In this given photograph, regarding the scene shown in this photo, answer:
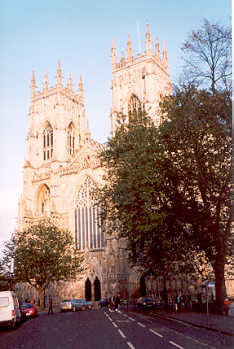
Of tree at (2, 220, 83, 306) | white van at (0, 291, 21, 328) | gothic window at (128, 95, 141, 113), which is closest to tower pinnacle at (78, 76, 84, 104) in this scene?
A: gothic window at (128, 95, 141, 113)

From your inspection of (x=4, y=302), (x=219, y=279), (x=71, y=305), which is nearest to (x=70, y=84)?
(x=71, y=305)

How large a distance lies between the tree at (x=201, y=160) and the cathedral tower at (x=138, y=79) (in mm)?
34492

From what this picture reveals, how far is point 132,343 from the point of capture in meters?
11.3

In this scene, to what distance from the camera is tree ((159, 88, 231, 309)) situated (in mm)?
17875

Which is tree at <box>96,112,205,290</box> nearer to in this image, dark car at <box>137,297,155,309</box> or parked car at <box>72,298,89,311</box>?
dark car at <box>137,297,155,309</box>

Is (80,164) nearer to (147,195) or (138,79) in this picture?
(138,79)

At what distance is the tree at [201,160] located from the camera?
17.9 metres

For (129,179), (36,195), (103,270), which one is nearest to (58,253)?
(103,270)

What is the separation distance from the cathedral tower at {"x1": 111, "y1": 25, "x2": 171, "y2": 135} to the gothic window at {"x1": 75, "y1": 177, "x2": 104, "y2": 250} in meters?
9.05

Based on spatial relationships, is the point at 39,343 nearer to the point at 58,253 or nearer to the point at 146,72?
the point at 58,253

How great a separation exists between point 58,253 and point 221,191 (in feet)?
86.8

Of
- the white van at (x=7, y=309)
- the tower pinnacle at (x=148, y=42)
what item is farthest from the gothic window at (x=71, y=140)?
the white van at (x=7, y=309)

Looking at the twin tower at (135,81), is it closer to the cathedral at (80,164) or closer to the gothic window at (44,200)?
the cathedral at (80,164)

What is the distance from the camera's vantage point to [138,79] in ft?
188
